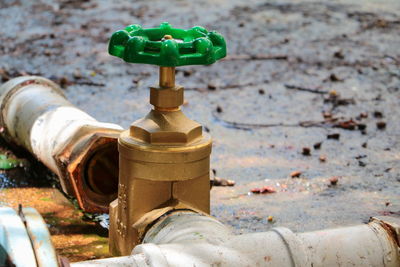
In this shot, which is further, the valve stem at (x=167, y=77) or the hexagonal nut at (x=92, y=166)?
the hexagonal nut at (x=92, y=166)

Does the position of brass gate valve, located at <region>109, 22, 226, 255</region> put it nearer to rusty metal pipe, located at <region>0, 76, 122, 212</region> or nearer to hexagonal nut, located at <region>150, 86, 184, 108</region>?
hexagonal nut, located at <region>150, 86, 184, 108</region>

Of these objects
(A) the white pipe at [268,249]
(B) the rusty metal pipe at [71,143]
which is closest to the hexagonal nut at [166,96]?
(A) the white pipe at [268,249]

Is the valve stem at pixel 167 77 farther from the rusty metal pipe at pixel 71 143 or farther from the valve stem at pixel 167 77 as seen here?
the rusty metal pipe at pixel 71 143

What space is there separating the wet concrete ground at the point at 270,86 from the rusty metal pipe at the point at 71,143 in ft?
1.88

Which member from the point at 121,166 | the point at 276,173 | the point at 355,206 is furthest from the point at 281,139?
the point at 121,166

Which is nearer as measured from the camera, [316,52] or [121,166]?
[121,166]

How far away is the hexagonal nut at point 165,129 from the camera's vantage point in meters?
2.29

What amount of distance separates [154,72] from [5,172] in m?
2.07

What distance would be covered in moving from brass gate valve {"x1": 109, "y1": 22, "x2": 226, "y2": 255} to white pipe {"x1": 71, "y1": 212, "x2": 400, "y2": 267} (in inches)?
7.5

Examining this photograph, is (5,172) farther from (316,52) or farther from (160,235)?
(316,52)

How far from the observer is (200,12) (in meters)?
7.14

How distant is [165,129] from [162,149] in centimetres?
7

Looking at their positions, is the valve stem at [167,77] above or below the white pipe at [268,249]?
above

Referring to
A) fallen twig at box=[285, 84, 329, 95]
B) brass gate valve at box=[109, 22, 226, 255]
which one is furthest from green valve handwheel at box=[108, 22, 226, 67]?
fallen twig at box=[285, 84, 329, 95]
